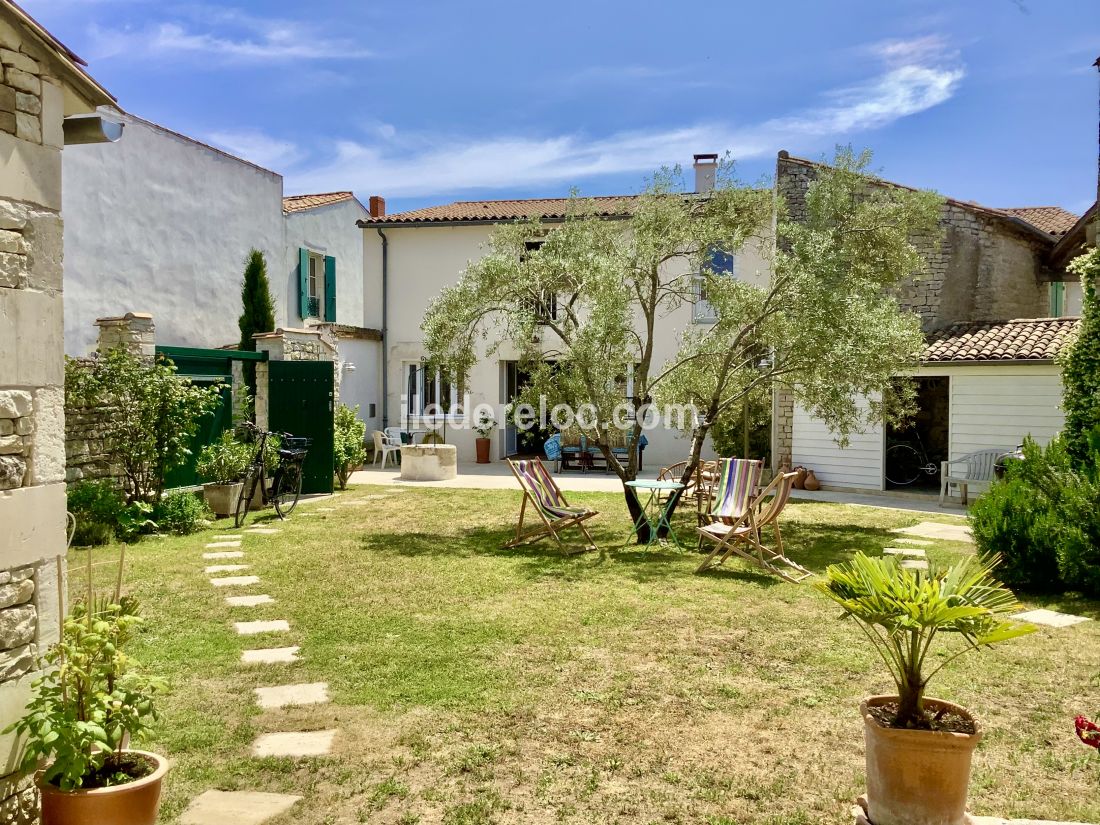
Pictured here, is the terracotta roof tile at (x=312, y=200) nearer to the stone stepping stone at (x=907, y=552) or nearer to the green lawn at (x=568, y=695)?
the green lawn at (x=568, y=695)

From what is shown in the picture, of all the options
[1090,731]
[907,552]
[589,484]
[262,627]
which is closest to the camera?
[1090,731]

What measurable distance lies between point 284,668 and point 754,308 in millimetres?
6198

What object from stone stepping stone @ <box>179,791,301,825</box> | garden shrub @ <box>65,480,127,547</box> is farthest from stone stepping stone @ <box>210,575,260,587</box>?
stone stepping stone @ <box>179,791,301,825</box>

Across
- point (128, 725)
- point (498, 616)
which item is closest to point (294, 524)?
point (498, 616)

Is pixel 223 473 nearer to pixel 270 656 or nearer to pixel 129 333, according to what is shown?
pixel 129 333

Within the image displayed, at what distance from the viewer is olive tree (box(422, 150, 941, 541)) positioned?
8.56m

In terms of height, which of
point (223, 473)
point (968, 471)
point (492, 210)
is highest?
point (492, 210)

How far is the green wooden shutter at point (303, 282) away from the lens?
58.3 feet

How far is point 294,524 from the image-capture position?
32.2 feet

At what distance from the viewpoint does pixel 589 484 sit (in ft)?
47.5

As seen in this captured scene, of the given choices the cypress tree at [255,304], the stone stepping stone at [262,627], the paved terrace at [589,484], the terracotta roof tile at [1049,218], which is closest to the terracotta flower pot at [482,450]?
the paved terrace at [589,484]

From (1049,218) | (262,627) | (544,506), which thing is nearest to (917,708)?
(262,627)

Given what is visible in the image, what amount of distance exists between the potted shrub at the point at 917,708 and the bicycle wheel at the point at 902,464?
13539 millimetres

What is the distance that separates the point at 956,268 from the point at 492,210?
978cm
